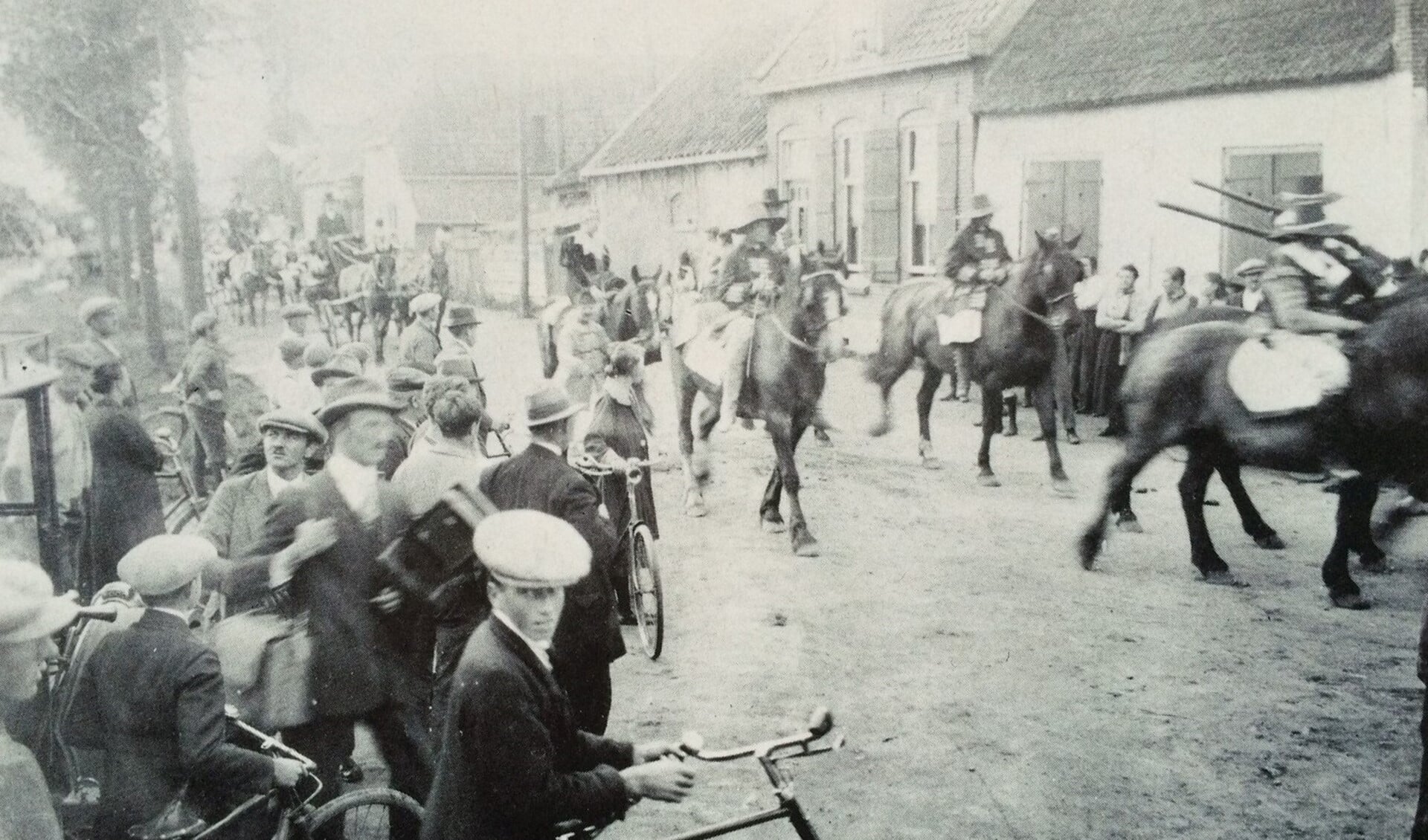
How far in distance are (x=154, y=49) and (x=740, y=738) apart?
5.54 meters

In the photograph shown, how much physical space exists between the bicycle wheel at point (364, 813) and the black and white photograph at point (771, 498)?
15 millimetres

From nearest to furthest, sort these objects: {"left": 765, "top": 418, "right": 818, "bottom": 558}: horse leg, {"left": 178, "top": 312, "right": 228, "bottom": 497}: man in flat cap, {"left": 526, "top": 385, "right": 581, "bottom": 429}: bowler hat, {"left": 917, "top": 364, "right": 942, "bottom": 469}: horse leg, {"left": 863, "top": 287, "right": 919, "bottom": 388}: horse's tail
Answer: {"left": 526, "top": 385, "right": 581, "bottom": 429}: bowler hat < {"left": 178, "top": 312, "right": 228, "bottom": 497}: man in flat cap < {"left": 765, "top": 418, "right": 818, "bottom": 558}: horse leg < {"left": 917, "top": 364, "right": 942, "bottom": 469}: horse leg < {"left": 863, "top": 287, "right": 919, "bottom": 388}: horse's tail

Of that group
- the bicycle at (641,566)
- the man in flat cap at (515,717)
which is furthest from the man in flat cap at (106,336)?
the man in flat cap at (515,717)

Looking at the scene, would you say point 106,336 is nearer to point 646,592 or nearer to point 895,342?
point 646,592

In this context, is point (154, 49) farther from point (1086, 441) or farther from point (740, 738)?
point (1086, 441)

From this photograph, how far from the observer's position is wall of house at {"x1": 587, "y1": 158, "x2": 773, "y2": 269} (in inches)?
854

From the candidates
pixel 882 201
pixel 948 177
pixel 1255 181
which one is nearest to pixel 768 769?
pixel 1255 181

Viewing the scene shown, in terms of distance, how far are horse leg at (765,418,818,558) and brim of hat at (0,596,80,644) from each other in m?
5.90

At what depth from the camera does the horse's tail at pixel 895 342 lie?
11.2 metres

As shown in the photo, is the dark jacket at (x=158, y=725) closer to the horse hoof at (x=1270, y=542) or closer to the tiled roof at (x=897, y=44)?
the horse hoof at (x=1270, y=542)

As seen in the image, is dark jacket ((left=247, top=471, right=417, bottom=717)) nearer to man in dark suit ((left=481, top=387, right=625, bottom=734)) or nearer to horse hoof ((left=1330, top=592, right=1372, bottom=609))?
man in dark suit ((left=481, top=387, right=625, bottom=734))

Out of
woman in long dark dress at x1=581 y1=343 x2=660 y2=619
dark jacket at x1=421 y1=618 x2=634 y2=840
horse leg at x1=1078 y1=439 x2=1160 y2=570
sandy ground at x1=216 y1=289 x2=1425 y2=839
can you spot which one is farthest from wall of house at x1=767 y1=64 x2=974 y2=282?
dark jacket at x1=421 y1=618 x2=634 y2=840

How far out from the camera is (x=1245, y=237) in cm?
1095

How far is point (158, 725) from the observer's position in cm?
312
